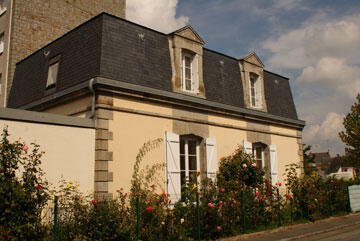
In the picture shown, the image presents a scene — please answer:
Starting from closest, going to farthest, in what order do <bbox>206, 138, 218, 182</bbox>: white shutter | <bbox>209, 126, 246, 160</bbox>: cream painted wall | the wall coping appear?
the wall coping → <bbox>206, 138, 218, 182</bbox>: white shutter → <bbox>209, 126, 246, 160</bbox>: cream painted wall

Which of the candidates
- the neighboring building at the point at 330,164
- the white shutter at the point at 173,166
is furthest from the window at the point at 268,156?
the neighboring building at the point at 330,164

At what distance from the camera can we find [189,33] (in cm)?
1171

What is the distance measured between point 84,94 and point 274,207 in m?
6.19

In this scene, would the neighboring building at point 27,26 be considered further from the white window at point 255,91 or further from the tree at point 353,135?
the tree at point 353,135

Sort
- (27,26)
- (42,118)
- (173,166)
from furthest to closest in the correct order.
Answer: (27,26), (173,166), (42,118)

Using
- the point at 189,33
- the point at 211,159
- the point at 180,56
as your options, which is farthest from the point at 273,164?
the point at 189,33

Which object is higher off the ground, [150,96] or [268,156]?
[150,96]

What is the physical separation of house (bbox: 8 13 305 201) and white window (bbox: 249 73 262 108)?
0.04m

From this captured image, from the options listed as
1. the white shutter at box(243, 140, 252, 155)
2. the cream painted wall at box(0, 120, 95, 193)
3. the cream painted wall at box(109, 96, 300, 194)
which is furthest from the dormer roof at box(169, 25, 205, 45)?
the cream painted wall at box(0, 120, 95, 193)

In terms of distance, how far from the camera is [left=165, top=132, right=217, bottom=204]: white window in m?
10.1

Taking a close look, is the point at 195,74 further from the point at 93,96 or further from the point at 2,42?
the point at 2,42

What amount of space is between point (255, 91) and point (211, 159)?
14.6 feet

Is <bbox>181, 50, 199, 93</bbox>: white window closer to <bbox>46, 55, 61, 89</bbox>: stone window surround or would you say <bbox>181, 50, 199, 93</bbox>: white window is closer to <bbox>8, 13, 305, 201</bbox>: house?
<bbox>8, 13, 305, 201</bbox>: house

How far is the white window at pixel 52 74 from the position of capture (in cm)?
1100
